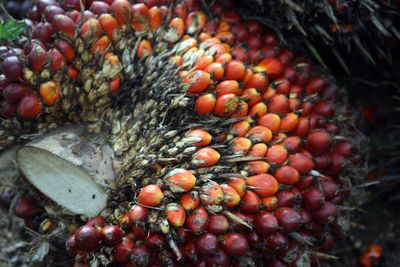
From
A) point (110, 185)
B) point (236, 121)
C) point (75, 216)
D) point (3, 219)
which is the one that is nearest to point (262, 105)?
point (236, 121)

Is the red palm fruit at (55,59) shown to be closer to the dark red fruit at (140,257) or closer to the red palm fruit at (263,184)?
the dark red fruit at (140,257)

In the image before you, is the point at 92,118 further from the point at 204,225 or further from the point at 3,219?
the point at 3,219

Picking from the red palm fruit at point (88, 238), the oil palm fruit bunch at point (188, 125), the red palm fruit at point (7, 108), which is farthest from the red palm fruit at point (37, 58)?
the red palm fruit at point (88, 238)

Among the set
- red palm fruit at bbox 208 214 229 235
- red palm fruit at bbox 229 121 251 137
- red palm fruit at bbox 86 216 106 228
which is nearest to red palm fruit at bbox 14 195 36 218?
red palm fruit at bbox 86 216 106 228

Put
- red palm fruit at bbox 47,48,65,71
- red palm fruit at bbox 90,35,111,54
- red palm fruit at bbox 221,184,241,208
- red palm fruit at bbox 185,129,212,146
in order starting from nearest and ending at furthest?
red palm fruit at bbox 221,184,241,208, red palm fruit at bbox 185,129,212,146, red palm fruit at bbox 47,48,65,71, red palm fruit at bbox 90,35,111,54

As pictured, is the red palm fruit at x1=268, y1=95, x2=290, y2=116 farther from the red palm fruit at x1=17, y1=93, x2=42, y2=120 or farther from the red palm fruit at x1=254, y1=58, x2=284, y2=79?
the red palm fruit at x1=17, y1=93, x2=42, y2=120

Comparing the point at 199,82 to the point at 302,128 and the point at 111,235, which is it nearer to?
the point at 302,128
